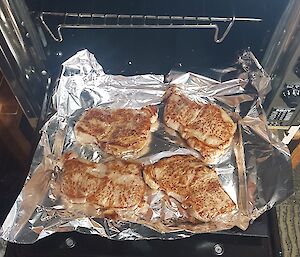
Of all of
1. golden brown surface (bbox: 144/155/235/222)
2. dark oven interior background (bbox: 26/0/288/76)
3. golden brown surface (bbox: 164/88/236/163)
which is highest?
dark oven interior background (bbox: 26/0/288/76)

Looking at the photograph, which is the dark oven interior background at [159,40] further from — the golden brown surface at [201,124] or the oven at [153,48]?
the golden brown surface at [201,124]

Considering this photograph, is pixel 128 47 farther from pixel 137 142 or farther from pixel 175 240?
pixel 175 240

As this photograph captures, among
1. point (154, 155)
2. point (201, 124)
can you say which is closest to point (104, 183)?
point (154, 155)

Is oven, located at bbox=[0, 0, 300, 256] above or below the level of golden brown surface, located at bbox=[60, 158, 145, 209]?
above

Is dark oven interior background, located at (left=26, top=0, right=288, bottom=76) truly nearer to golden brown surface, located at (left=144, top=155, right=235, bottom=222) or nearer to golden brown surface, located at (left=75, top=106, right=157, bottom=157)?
golden brown surface, located at (left=75, top=106, right=157, bottom=157)

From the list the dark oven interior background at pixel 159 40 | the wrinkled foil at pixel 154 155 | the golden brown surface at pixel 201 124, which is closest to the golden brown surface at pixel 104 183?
the wrinkled foil at pixel 154 155

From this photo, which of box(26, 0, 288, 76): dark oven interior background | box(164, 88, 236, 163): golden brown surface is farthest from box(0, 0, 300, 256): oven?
box(164, 88, 236, 163): golden brown surface

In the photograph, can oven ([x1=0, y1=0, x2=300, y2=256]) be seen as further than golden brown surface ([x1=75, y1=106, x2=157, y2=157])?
No
